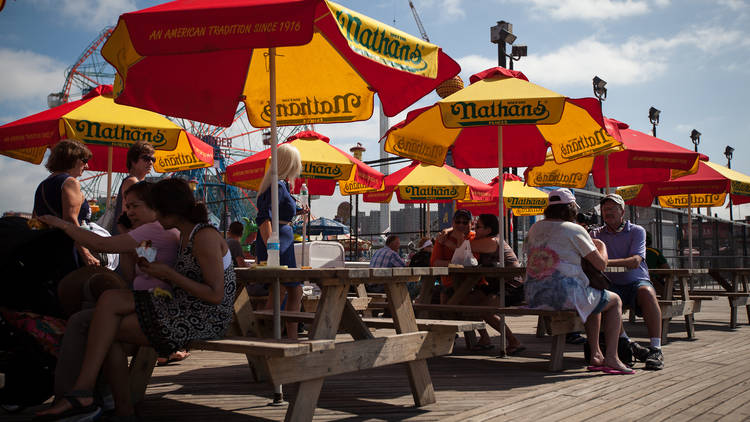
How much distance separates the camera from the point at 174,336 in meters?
2.73

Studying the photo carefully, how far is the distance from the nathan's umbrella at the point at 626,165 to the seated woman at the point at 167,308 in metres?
4.94

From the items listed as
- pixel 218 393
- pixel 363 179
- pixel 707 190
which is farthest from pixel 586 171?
pixel 218 393

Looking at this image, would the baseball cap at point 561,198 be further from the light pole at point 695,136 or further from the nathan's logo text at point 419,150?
the light pole at point 695,136

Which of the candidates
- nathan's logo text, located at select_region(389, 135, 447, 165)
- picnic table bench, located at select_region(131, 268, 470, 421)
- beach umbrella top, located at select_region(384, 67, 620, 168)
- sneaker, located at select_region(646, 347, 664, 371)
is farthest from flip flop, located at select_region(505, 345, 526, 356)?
nathan's logo text, located at select_region(389, 135, 447, 165)

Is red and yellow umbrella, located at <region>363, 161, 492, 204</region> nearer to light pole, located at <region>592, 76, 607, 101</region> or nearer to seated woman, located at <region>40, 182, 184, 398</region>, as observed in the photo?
light pole, located at <region>592, 76, 607, 101</region>

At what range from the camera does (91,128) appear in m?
5.88

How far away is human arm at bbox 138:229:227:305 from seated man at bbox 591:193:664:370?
3.46 metres

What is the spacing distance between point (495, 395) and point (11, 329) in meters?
2.55

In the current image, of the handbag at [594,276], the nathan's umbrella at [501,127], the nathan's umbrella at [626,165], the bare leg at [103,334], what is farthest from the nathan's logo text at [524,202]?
the bare leg at [103,334]

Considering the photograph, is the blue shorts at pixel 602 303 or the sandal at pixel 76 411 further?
the blue shorts at pixel 602 303

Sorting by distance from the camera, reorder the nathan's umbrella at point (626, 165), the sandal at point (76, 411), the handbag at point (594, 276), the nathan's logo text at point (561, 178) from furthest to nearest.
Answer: the nathan's logo text at point (561, 178), the nathan's umbrella at point (626, 165), the handbag at point (594, 276), the sandal at point (76, 411)

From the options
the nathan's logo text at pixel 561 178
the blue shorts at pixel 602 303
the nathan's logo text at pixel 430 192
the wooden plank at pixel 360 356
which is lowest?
the wooden plank at pixel 360 356

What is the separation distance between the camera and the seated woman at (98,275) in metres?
2.71

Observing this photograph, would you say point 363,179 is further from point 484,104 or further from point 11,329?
point 11,329
